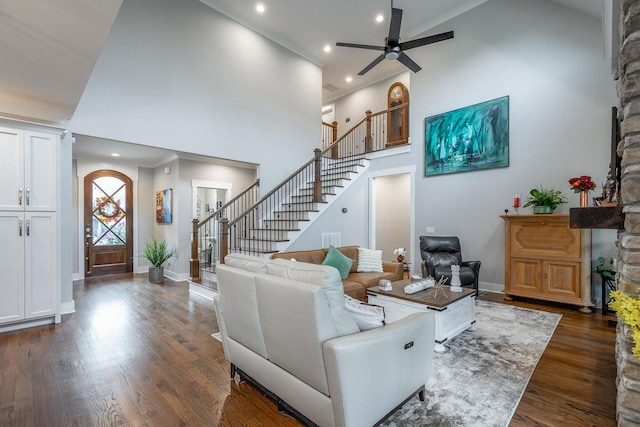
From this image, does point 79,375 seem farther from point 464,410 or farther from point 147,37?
point 147,37

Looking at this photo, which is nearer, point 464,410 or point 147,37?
point 464,410

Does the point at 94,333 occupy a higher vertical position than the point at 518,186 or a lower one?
lower

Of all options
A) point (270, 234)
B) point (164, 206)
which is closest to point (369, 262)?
point (270, 234)

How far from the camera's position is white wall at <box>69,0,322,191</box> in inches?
175

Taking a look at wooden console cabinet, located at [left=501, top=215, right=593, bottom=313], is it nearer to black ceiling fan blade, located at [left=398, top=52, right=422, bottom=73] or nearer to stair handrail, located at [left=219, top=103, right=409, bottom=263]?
black ceiling fan blade, located at [left=398, top=52, right=422, bottom=73]

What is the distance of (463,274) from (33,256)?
5.66 metres

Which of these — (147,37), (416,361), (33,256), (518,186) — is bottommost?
(416,361)

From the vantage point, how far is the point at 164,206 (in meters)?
6.67

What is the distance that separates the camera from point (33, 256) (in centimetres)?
344

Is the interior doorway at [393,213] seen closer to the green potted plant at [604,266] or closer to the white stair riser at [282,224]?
the white stair riser at [282,224]

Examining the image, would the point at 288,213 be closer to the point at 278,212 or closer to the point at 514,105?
the point at 278,212

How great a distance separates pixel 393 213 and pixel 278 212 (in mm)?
3456

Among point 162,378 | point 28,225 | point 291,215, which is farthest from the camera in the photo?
point 291,215

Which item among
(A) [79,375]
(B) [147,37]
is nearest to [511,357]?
(A) [79,375]
